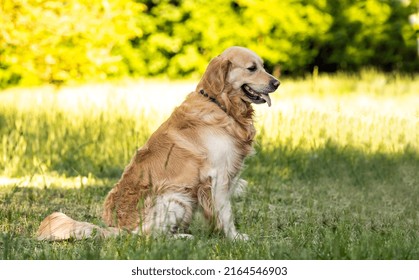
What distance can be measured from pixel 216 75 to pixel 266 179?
2.34 metres

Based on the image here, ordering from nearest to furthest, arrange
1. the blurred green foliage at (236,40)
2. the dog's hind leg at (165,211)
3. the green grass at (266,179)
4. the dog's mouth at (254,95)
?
1. the green grass at (266,179)
2. the dog's hind leg at (165,211)
3. the dog's mouth at (254,95)
4. the blurred green foliage at (236,40)

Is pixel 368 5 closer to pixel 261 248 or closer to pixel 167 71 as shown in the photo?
pixel 167 71

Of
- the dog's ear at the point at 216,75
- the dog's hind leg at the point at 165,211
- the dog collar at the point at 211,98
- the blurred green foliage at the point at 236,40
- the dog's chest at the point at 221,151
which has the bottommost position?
the blurred green foliage at the point at 236,40

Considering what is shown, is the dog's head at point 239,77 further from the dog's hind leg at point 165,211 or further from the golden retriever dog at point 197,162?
the dog's hind leg at point 165,211

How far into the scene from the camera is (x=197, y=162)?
495cm

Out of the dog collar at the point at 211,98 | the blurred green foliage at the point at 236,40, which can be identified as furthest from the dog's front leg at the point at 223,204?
the blurred green foliage at the point at 236,40

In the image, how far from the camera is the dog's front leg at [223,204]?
4.91m

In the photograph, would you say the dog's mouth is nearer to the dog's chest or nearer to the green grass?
the dog's chest

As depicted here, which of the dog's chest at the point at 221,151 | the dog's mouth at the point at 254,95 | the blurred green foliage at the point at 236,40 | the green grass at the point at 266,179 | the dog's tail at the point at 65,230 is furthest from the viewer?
the blurred green foliage at the point at 236,40

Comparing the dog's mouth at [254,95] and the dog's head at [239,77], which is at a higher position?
the dog's head at [239,77]

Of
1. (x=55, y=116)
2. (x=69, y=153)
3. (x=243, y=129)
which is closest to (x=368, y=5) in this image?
(x=55, y=116)

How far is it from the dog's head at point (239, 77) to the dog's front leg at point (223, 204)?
1.82ft

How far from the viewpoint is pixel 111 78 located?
16266mm

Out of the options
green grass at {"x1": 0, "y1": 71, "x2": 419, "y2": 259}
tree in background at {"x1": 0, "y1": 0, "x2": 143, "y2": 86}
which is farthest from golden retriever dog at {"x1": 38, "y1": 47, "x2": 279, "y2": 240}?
tree in background at {"x1": 0, "y1": 0, "x2": 143, "y2": 86}
